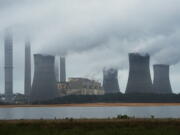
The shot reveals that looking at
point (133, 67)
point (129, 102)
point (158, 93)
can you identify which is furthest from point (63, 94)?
point (133, 67)

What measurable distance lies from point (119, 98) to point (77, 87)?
17856mm
